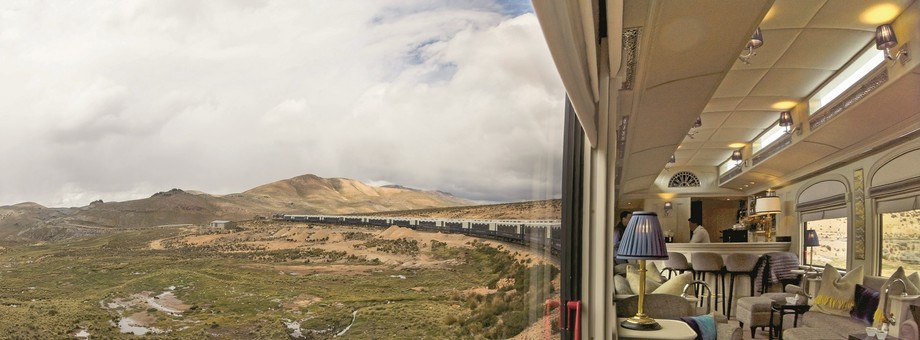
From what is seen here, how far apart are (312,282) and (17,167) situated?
50 centimetres

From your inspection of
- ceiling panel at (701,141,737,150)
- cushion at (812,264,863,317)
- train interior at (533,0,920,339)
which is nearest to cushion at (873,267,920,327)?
cushion at (812,264,863,317)

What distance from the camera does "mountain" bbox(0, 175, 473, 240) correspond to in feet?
2.44

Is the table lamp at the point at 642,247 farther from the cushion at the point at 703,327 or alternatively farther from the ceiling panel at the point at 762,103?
the ceiling panel at the point at 762,103

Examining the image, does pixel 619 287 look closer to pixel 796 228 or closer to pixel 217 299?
pixel 217 299

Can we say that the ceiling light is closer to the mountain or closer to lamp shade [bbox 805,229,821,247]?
lamp shade [bbox 805,229,821,247]

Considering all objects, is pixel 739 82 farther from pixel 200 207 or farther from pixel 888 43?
pixel 200 207

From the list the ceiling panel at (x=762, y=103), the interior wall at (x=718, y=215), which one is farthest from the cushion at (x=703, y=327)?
the interior wall at (x=718, y=215)

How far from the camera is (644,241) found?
2.79 metres

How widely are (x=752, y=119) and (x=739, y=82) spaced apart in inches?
92.3

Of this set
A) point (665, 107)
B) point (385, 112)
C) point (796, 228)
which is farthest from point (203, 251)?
point (796, 228)

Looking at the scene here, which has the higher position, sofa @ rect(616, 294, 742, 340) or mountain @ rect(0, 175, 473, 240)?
mountain @ rect(0, 175, 473, 240)

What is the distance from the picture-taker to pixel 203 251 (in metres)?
0.92

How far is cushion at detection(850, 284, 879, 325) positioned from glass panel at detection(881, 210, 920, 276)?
5.41 feet

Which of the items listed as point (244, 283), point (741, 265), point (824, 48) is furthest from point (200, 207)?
point (741, 265)
